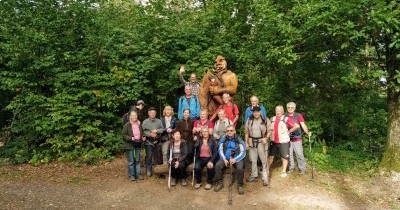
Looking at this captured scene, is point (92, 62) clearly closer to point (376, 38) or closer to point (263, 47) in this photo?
point (263, 47)

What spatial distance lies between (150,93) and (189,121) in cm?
308

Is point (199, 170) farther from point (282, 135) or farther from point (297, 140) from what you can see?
point (297, 140)

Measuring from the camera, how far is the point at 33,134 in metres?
10.7

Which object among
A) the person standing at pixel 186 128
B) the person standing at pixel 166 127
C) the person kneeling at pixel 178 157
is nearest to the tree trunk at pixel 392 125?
the person standing at pixel 186 128

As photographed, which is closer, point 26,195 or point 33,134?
point 26,195

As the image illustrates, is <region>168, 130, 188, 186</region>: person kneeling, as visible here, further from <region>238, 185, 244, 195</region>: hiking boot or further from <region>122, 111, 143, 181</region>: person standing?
<region>238, 185, 244, 195</region>: hiking boot

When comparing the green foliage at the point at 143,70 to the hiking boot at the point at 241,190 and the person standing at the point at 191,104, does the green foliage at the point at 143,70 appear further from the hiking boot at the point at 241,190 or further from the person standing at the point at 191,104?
the hiking boot at the point at 241,190

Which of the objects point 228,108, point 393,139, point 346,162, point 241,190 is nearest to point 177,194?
point 241,190

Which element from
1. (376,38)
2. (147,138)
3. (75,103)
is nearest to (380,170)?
(376,38)

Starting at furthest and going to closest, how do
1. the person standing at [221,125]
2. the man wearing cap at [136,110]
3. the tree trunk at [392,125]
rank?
the man wearing cap at [136,110] < the tree trunk at [392,125] < the person standing at [221,125]

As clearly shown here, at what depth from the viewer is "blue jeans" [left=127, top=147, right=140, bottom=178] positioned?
28.5 feet

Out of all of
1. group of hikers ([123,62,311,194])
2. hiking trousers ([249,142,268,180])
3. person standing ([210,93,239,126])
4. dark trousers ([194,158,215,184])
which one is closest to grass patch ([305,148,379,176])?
group of hikers ([123,62,311,194])

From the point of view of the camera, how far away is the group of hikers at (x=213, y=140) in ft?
26.3

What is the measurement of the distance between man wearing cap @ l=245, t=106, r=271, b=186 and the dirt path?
458mm
